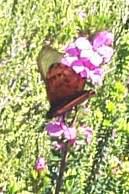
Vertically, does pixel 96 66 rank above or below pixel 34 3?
below

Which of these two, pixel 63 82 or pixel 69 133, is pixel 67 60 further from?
pixel 69 133

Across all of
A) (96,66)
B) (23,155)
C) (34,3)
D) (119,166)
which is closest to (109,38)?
(96,66)

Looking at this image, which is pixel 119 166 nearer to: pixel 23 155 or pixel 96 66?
pixel 23 155

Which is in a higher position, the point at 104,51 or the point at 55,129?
the point at 104,51

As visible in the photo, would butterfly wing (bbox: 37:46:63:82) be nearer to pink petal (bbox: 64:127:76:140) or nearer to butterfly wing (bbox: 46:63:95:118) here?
butterfly wing (bbox: 46:63:95:118)

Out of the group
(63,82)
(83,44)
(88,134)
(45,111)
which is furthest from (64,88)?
(45,111)
